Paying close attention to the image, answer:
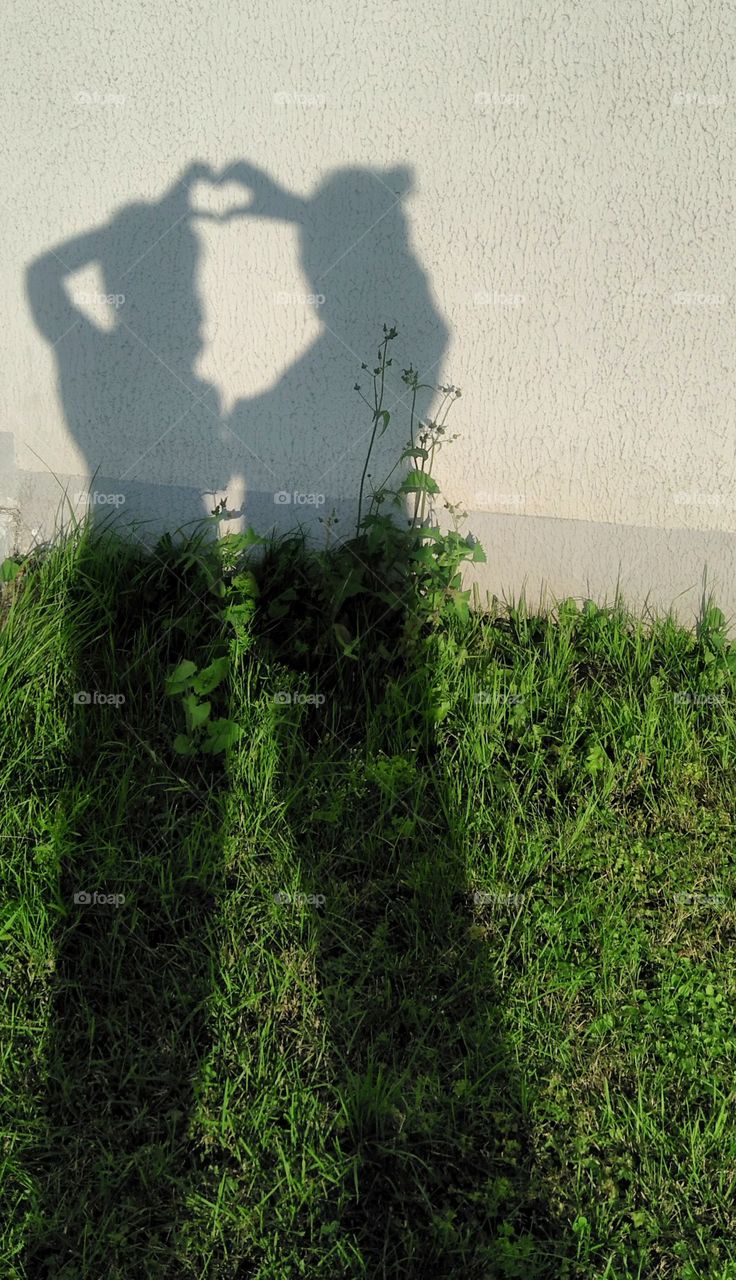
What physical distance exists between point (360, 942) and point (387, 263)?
7.18 feet

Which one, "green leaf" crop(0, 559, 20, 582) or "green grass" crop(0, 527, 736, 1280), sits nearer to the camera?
"green grass" crop(0, 527, 736, 1280)

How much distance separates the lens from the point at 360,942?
2.63 meters

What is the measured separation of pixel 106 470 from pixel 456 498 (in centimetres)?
128

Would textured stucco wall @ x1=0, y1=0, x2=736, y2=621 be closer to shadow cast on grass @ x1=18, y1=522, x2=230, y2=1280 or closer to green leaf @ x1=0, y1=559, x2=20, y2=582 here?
green leaf @ x1=0, y1=559, x2=20, y2=582

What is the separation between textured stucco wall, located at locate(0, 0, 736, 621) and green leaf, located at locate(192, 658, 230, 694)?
740 mm

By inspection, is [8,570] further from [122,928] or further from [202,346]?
[122,928]

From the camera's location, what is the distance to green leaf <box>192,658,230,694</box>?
290cm

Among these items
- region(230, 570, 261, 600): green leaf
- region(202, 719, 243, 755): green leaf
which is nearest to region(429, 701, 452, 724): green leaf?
region(202, 719, 243, 755): green leaf

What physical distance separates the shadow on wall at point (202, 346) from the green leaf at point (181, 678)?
79 cm

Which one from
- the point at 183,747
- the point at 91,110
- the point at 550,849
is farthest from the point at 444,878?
the point at 91,110

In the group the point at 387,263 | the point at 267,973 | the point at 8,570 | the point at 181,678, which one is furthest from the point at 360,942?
the point at 387,263

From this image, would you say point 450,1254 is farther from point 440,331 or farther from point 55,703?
point 440,331

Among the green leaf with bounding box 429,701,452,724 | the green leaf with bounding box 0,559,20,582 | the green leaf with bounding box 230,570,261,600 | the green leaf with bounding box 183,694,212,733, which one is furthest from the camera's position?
the green leaf with bounding box 0,559,20,582

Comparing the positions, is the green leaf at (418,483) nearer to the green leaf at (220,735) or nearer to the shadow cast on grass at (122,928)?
the shadow cast on grass at (122,928)
